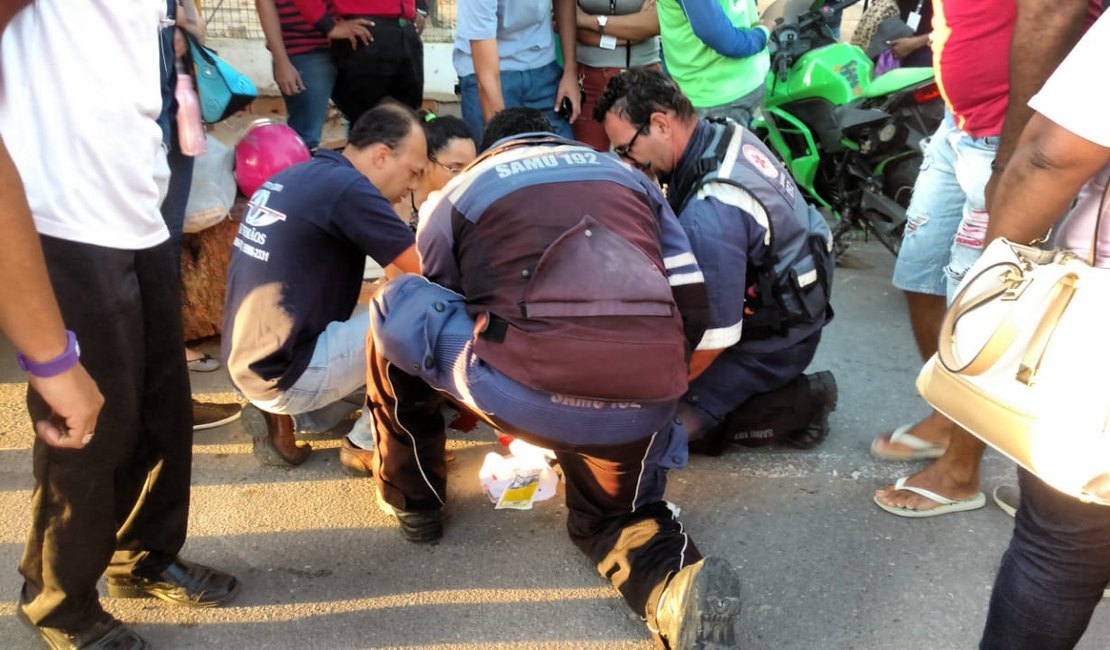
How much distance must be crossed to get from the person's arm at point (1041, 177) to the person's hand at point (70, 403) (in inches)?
66.1

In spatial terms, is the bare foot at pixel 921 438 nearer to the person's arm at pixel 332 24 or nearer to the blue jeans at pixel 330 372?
the blue jeans at pixel 330 372

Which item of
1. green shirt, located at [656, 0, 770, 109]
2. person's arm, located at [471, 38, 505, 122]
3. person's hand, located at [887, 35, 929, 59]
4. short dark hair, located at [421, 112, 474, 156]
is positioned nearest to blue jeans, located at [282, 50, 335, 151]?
person's arm, located at [471, 38, 505, 122]

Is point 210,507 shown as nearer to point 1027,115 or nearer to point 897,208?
point 1027,115

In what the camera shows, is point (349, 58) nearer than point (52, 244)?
No

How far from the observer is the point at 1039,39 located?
1822mm

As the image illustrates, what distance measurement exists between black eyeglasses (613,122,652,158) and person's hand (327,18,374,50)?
5.07 feet

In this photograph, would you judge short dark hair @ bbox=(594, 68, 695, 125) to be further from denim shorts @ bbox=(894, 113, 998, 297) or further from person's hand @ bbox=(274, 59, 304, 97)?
person's hand @ bbox=(274, 59, 304, 97)

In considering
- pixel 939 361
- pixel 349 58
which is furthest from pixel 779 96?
pixel 939 361

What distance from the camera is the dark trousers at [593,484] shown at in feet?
7.09

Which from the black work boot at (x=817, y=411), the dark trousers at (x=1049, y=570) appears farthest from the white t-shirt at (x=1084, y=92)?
the black work boot at (x=817, y=411)

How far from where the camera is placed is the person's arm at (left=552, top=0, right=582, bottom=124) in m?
4.04

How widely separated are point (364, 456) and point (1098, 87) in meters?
2.23

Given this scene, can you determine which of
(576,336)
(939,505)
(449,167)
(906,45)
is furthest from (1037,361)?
(906,45)

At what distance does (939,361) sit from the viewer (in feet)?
5.56
